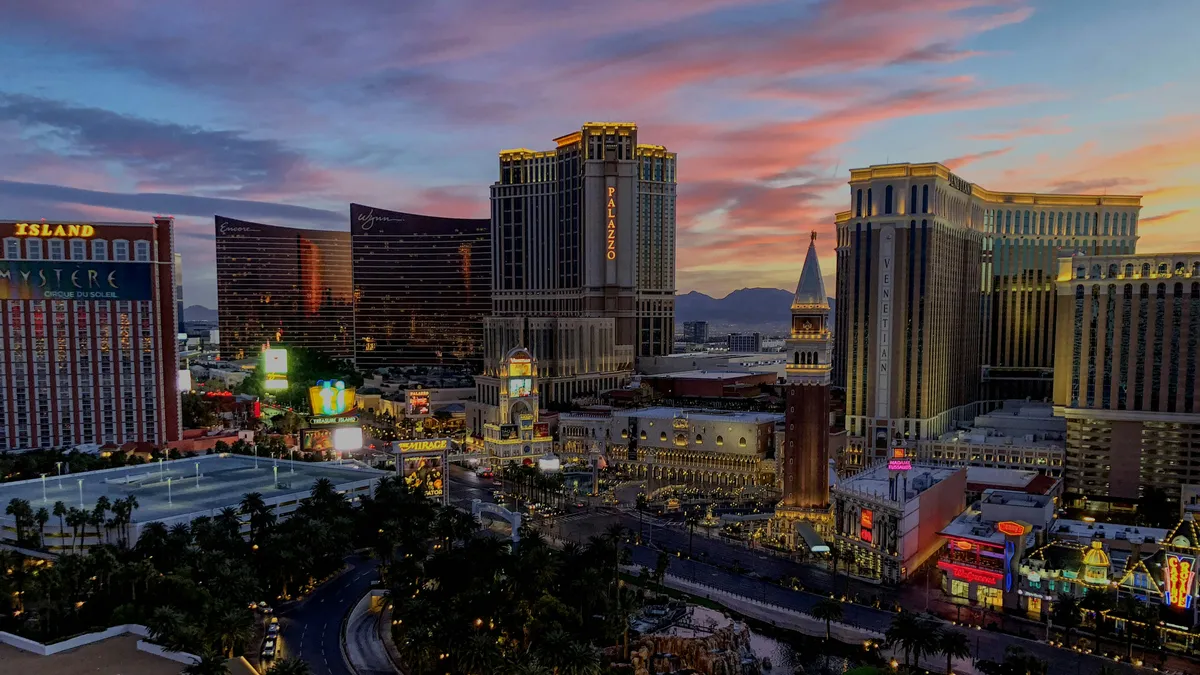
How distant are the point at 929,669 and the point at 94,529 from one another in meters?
66.8

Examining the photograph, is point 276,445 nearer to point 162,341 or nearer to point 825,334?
point 162,341

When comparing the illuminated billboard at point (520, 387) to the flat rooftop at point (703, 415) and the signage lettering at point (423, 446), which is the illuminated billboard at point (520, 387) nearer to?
the flat rooftop at point (703, 415)

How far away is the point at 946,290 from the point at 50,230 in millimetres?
115526

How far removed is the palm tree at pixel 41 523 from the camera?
65.8 m

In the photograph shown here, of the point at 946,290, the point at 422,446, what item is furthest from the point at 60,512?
the point at 946,290

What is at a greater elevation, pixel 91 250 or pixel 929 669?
pixel 91 250

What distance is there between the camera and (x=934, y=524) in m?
76.9

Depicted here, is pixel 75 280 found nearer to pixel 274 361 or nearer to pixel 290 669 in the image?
pixel 274 361

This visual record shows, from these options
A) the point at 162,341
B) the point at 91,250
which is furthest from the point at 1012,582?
the point at 91,250

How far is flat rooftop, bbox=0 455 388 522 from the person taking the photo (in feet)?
241

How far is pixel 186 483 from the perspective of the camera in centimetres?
8306

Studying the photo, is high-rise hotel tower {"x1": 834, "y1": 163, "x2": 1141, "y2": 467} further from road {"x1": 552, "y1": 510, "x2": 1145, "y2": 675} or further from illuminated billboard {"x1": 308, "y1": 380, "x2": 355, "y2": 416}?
illuminated billboard {"x1": 308, "y1": 380, "x2": 355, "y2": 416}

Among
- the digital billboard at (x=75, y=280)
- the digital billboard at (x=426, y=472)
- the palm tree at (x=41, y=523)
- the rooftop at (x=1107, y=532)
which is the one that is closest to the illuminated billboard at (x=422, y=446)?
the digital billboard at (x=426, y=472)

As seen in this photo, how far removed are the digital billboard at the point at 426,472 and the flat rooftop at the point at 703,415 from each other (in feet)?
101
